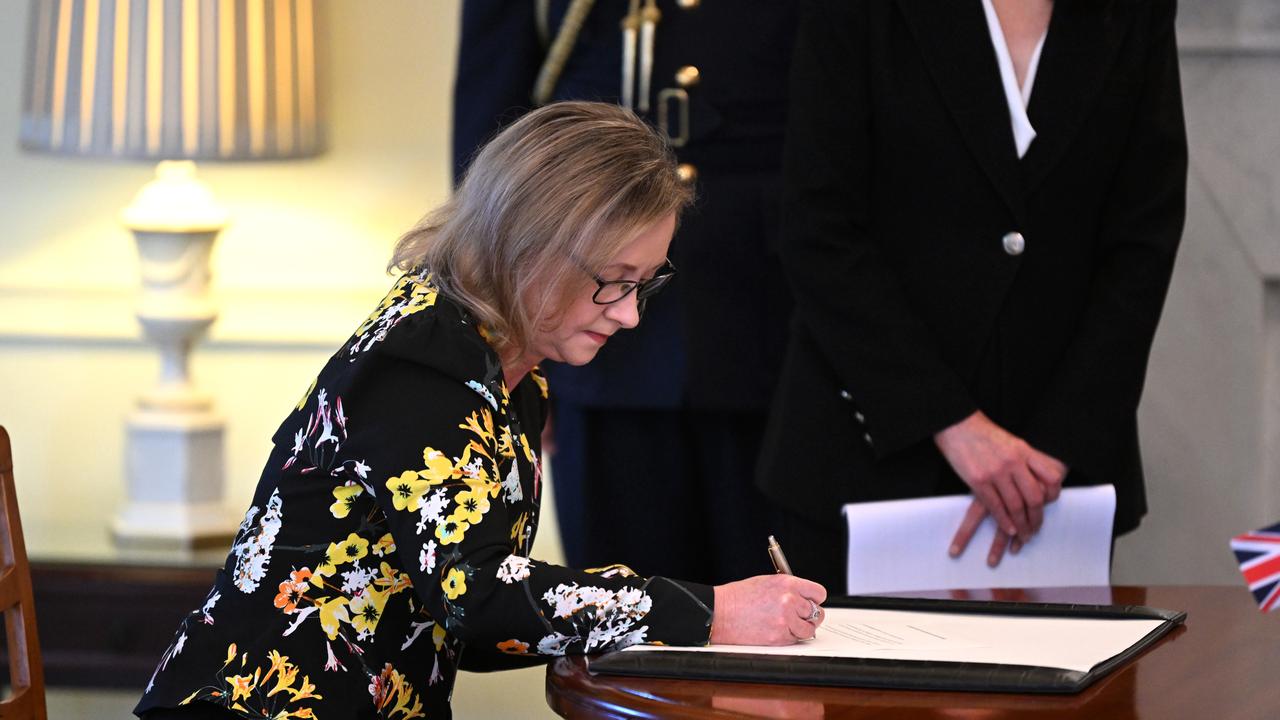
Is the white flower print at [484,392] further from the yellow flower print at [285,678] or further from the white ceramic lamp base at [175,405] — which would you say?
the white ceramic lamp base at [175,405]

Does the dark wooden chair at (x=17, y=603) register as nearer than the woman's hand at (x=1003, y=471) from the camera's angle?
Yes

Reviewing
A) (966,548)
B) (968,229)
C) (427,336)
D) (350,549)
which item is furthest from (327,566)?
(968,229)

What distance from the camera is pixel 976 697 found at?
1.27 m

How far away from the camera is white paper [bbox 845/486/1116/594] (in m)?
1.80

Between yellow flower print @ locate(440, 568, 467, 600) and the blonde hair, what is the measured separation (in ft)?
0.92

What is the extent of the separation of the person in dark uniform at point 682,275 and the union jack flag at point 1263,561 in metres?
1.12

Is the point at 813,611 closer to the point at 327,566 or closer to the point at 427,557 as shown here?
the point at 427,557

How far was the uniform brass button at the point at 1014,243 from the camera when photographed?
6.77 ft

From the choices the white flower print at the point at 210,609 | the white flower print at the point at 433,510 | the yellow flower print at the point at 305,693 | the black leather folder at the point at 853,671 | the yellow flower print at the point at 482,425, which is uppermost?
the yellow flower print at the point at 482,425

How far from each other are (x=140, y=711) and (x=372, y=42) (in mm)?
2160

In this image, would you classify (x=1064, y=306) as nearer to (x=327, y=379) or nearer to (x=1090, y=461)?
(x=1090, y=461)

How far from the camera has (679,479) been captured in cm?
251

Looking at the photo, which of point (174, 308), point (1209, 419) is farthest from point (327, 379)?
point (1209, 419)

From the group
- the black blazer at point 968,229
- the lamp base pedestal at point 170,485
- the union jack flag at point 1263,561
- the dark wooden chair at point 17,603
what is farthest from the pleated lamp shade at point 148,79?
Result: the union jack flag at point 1263,561
